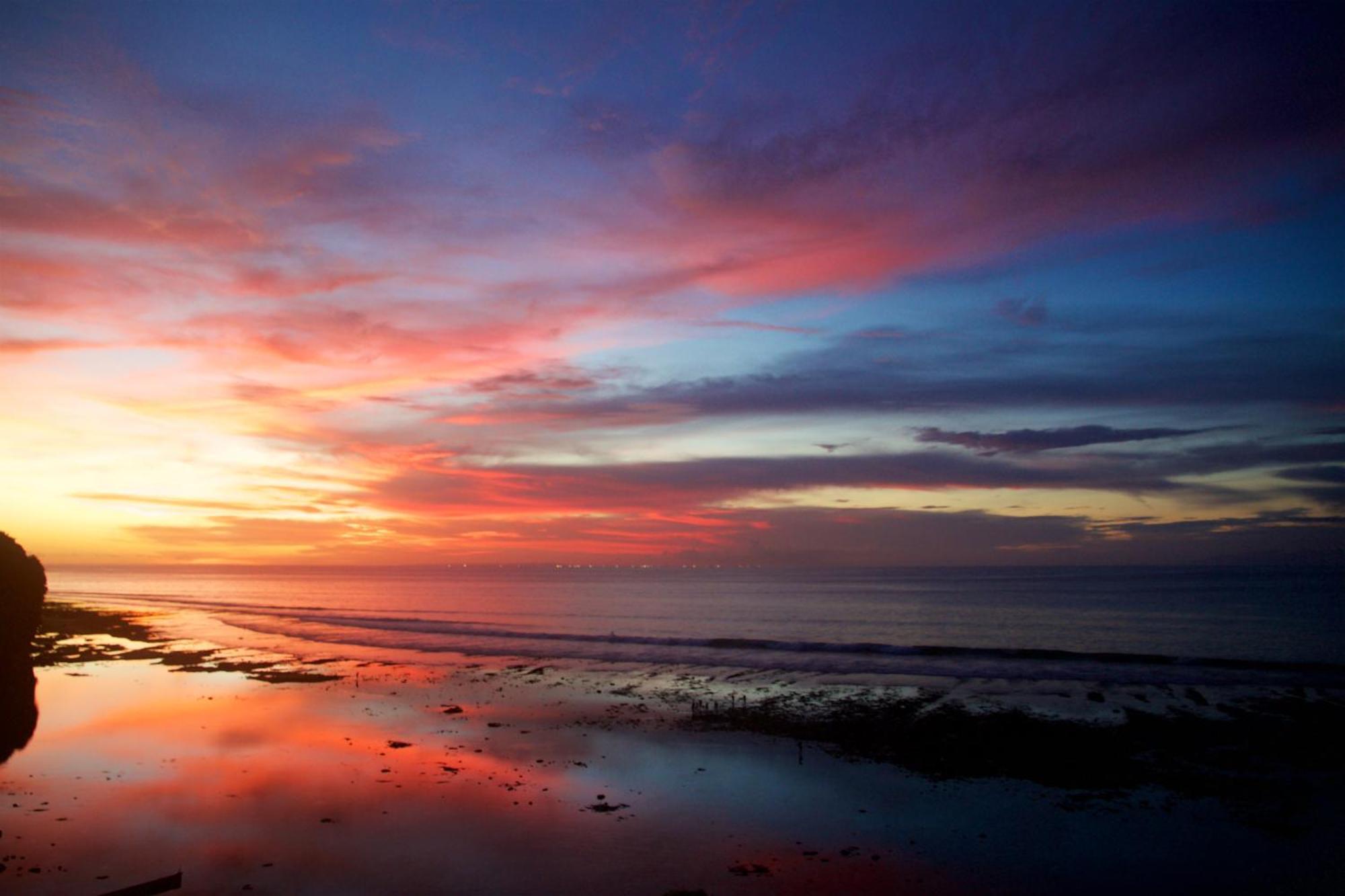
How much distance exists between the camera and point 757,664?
46.5 metres

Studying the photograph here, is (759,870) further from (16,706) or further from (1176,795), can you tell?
(16,706)

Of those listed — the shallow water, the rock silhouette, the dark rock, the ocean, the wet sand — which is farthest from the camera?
the ocean

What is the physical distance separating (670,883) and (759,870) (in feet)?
6.22

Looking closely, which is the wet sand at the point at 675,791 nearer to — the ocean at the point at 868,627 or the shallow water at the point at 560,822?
the shallow water at the point at 560,822

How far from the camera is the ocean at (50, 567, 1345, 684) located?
151 feet

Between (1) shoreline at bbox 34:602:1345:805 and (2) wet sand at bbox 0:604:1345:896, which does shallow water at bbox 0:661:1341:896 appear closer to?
(2) wet sand at bbox 0:604:1345:896

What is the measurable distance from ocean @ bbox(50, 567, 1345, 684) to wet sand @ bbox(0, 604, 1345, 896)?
11248 mm

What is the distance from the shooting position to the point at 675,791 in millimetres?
19922

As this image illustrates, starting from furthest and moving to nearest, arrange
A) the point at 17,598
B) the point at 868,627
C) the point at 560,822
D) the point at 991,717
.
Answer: the point at 868,627 < the point at 17,598 < the point at 991,717 < the point at 560,822

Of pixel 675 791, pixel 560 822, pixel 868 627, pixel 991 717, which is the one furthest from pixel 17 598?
pixel 868 627

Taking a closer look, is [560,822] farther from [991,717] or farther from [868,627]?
[868,627]

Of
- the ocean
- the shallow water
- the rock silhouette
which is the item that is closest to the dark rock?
the rock silhouette

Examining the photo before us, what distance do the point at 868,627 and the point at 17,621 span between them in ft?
212

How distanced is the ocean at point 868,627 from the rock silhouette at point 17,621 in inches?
833
